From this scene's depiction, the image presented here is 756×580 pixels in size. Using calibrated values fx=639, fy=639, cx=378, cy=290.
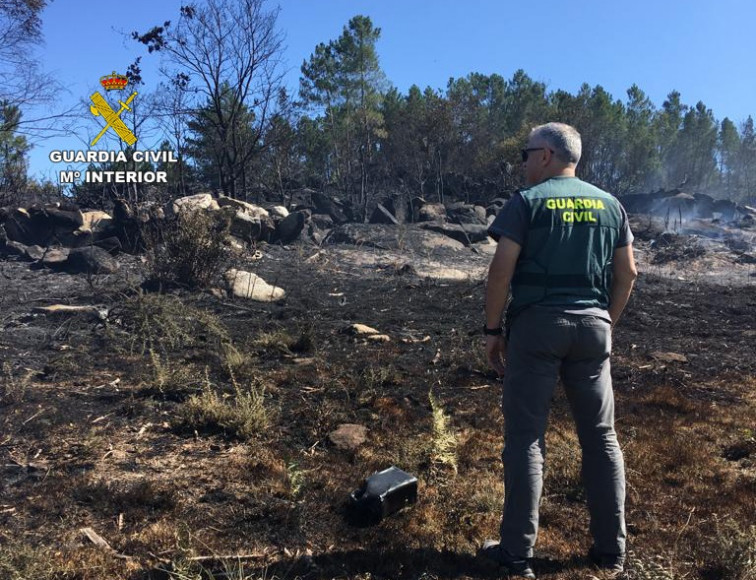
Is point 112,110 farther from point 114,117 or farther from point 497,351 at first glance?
point 497,351

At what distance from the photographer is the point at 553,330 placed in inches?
92.7

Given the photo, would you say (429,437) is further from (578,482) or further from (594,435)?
(594,435)

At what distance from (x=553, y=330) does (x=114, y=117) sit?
20212 millimetres

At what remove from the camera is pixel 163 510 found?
2945 millimetres

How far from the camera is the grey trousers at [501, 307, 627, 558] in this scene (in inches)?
93.6

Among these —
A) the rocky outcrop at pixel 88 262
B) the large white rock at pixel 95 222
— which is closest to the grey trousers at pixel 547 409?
the rocky outcrop at pixel 88 262

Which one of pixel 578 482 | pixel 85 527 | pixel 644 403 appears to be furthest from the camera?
pixel 644 403

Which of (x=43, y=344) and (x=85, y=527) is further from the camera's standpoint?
(x=43, y=344)

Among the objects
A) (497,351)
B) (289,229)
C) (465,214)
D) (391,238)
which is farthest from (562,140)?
(465,214)

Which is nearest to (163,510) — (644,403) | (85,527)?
(85,527)

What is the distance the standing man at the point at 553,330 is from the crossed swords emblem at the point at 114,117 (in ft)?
59.4

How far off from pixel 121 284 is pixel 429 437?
19.1ft

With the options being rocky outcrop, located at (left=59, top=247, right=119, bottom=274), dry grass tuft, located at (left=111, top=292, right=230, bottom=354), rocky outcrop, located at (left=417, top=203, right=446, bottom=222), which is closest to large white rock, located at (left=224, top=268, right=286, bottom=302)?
dry grass tuft, located at (left=111, top=292, right=230, bottom=354)

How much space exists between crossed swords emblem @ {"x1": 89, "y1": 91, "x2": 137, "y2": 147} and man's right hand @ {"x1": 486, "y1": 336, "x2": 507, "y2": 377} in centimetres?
1804
